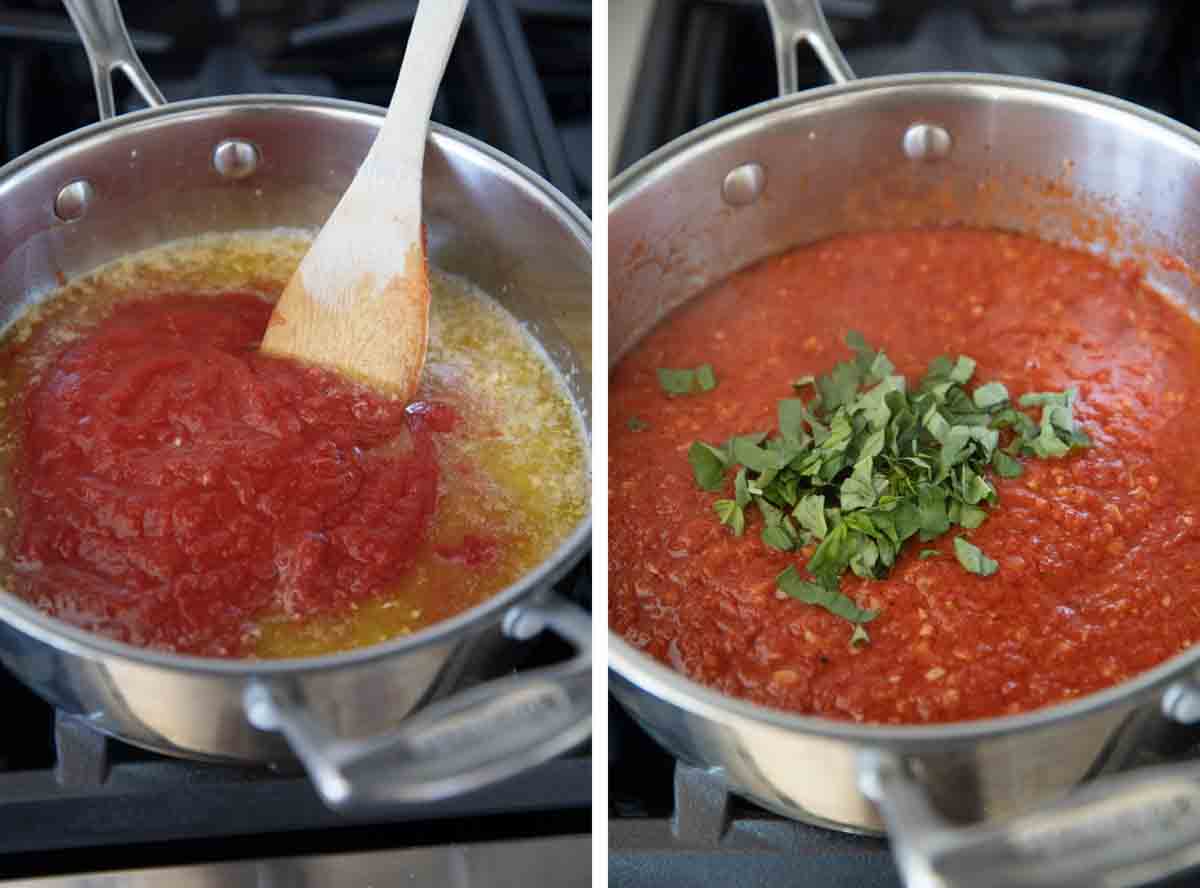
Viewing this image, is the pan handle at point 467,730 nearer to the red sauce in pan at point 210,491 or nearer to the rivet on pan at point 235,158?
the red sauce in pan at point 210,491

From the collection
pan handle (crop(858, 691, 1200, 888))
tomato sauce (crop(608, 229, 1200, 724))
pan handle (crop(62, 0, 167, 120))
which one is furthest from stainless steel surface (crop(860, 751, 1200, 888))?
pan handle (crop(62, 0, 167, 120))

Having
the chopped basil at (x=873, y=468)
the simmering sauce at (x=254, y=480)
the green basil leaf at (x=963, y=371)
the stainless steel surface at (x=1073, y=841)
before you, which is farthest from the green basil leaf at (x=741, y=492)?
the stainless steel surface at (x=1073, y=841)

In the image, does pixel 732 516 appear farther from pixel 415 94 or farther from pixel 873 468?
pixel 415 94

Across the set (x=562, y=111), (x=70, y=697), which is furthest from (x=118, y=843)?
(x=562, y=111)

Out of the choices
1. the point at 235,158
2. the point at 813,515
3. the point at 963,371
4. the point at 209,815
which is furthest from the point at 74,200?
the point at 963,371

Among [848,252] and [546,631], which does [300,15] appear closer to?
[848,252]

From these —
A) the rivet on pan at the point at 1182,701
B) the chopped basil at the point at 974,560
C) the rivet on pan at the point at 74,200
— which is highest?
the rivet on pan at the point at 74,200
